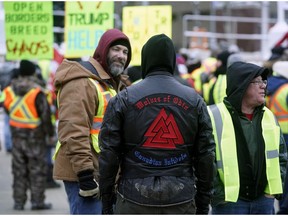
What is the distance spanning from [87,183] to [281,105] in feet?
13.9

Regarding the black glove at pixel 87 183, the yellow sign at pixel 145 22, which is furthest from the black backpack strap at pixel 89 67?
the yellow sign at pixel 145 22

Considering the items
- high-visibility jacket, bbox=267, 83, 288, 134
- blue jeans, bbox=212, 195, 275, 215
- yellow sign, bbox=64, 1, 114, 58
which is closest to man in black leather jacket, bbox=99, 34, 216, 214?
Result: blue jeans, bbox=212, 195, 275, 215

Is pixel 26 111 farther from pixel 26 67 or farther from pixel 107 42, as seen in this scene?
pixel 107 42

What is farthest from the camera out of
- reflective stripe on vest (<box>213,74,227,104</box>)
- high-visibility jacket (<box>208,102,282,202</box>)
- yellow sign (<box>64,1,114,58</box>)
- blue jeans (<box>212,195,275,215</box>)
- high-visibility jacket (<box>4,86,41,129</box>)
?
high-visibility jacket (<box>4,86,41,129</box>)

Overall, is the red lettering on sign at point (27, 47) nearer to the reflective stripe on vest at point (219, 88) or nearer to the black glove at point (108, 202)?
the reflective stripe on vest at point (219, 88)

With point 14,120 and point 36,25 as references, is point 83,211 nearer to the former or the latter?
point 14,120

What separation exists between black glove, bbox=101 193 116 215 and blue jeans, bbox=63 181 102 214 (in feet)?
2.97

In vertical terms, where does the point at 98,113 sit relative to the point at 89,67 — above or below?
below

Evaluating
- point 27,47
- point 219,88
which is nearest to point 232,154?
point 219,88

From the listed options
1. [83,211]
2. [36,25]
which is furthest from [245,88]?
[36,25]

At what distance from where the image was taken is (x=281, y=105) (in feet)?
32.3

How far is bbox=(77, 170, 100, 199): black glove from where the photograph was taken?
6.14 m

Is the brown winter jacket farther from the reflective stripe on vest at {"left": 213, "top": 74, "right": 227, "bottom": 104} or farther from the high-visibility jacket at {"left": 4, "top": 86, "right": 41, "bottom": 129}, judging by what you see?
the high-visibility jacket at {"left": 4, "top": 86, "right": 41, "bottom": 129}

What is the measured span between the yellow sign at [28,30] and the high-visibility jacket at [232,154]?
5.66 metres
